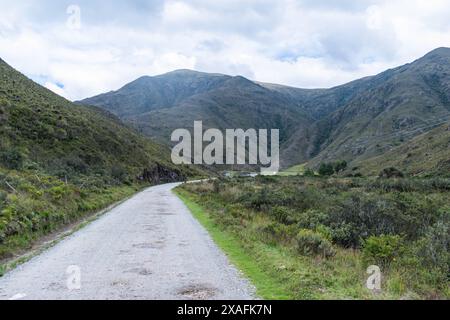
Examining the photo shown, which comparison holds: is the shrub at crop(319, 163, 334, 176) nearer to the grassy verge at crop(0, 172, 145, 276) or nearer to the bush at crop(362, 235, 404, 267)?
the grassy verge at crop(0, 172, 145, 276)

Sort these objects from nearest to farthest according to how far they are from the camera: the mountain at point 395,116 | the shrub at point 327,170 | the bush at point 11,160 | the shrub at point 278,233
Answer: the shrub at point 278,233 < the bush at point 11,160 < the shrub at point 327,170 < the mountain at point 395,116

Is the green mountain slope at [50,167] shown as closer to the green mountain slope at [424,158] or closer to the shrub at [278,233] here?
the shrub at [278,233]

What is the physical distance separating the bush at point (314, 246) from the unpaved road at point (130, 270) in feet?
7.41

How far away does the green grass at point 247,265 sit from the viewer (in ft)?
25.3

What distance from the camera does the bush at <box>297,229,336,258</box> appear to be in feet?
36.4

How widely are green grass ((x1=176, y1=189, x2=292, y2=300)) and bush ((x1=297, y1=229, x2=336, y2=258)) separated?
60.5 inches

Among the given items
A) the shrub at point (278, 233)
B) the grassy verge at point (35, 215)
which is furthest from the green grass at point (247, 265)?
the grassy verge at point (35, 215)

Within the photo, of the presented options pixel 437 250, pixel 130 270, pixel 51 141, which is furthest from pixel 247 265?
pixel 51 141

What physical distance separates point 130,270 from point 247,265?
277 cm

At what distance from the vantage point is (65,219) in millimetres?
17969

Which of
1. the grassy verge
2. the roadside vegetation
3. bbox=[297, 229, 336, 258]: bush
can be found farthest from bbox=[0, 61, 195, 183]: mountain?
bbox=[297, 229, 336, 258]: bush

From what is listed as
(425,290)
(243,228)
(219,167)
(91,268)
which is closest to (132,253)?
(91,268)

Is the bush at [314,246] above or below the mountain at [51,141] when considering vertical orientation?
below
